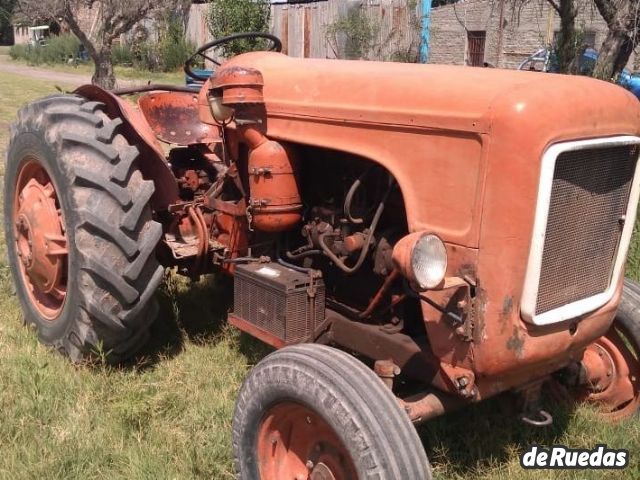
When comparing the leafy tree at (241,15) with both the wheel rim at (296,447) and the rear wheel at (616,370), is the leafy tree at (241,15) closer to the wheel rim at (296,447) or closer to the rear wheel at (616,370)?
the rear wheel at (616,370)

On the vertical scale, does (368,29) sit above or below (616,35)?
below

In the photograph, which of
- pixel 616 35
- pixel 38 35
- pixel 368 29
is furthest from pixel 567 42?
pixel 38 35

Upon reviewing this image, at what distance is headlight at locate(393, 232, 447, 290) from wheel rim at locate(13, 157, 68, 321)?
1.93 meters

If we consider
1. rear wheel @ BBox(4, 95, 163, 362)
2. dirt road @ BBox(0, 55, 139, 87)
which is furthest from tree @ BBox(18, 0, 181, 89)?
rear wheel @ BBox(4, 95, 163, 362)

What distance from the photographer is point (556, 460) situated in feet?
9.39

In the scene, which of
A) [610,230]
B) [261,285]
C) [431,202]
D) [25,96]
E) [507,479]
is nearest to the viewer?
[431,202]

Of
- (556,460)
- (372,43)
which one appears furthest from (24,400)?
(372,43)

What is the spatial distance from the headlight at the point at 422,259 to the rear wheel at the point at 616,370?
1.35 metres

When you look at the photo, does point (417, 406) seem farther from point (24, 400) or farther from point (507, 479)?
point (24, 400)

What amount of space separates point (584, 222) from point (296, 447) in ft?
4.23

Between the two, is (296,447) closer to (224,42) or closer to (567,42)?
(224,42)

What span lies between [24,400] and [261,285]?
119cm

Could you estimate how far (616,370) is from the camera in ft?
10.7

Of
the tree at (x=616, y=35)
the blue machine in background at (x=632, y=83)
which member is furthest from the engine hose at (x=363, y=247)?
the blue machine in background at (x=632, y=83)
